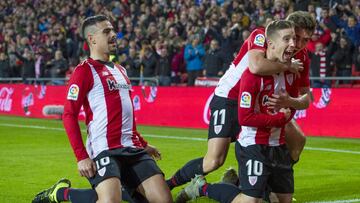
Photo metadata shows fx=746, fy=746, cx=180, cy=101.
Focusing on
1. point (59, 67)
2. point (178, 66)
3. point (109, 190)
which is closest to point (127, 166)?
point (109, 190)

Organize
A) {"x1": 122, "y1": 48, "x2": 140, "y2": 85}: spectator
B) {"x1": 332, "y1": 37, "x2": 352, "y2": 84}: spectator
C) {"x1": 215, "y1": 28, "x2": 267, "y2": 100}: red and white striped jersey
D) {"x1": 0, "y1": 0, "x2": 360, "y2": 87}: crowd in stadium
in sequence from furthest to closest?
{"x1": 122, "y1": 48, "x2": 140, "y2": 85}: spectator, {"x1": 0, "y1": 0, "x2": 360, "y2": 87}: crowd in stadium, {"x1": 332, "y1": 37, "x2": 352, "y2": 84}: spectator, {"x1": 215, "y1": 28, "x2": 267, "y2": 100}: red and white striped jersey

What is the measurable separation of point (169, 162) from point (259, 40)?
5750mm

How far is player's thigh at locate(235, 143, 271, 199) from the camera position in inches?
249

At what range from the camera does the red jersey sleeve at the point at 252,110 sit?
632cm

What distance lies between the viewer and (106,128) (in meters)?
6.70

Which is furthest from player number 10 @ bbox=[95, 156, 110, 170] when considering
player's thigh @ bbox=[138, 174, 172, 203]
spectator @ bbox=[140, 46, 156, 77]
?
spectator @ bbox=[140, 46, 156, 77]

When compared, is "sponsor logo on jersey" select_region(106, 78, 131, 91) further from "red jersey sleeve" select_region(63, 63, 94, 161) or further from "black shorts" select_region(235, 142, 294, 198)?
"black shorts" select_region(235, 142, 294, 198)

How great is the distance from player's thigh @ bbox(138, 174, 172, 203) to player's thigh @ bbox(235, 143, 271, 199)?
77 cm

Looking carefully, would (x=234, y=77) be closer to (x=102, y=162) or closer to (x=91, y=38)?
(x=91, y=38)

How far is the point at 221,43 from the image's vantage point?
20734 millimetres

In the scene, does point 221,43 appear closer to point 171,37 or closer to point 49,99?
point 171,37

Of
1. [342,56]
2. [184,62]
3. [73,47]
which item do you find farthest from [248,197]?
[73,47]

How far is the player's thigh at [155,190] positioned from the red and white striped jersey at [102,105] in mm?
370

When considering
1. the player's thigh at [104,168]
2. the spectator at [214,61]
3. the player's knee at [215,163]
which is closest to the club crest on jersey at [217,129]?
the player's knee at [215,163]
